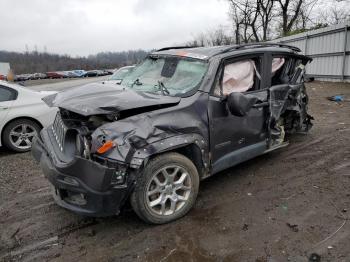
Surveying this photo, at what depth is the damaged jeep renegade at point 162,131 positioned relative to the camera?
302cm

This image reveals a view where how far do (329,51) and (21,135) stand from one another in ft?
47.6

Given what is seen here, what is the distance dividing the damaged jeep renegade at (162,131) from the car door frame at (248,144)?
13 millimetres

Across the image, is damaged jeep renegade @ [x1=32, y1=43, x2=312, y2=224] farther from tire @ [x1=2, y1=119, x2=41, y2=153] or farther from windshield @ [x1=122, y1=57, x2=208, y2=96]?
tire @ [x1=2, y1=119, x2=41, y2=153]

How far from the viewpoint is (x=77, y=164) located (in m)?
2.97

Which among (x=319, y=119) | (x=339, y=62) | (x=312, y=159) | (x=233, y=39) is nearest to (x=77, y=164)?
(x=312, y=159)

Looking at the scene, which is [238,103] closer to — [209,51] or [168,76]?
[209,51]

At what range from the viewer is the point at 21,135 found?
636 cm

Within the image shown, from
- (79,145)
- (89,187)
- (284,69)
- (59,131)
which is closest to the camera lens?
(89,187)

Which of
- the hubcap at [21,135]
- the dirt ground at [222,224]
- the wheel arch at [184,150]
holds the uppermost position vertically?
the wheel arch at [184,150]

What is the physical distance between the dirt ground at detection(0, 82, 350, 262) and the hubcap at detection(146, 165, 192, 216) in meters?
0.19

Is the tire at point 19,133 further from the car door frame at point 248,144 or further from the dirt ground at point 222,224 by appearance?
the car door frame at point 248,144

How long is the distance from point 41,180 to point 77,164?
2.20 meters

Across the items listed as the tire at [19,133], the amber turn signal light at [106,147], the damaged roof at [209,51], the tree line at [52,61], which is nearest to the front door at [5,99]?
the tire at [19,133]

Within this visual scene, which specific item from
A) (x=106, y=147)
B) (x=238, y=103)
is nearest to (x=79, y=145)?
(x=106, y=147)
